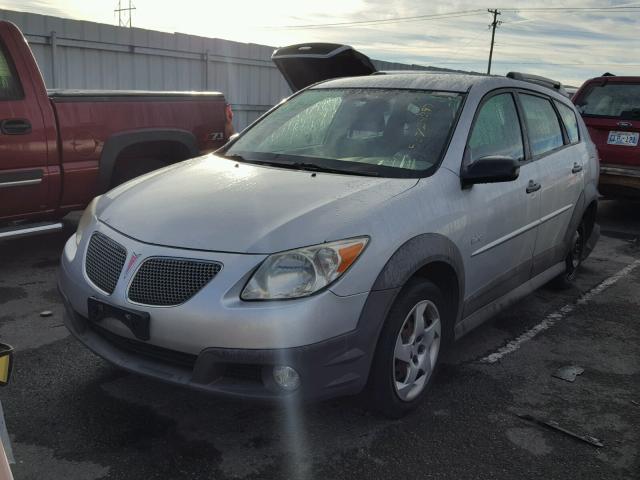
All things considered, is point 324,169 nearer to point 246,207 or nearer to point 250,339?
point 246,207

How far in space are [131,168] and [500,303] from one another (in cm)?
376

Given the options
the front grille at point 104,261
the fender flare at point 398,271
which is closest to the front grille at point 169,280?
the front grille at point 104,261

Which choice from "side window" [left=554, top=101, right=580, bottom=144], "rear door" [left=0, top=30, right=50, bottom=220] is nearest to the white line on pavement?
"side window" [left=554, top=101, right=580, bottom=144]

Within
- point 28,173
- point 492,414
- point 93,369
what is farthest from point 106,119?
point 492,414

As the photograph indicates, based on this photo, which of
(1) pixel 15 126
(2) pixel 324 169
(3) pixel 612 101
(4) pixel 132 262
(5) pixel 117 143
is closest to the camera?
(4) pixel 132 262

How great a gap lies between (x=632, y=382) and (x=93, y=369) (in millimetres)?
3205

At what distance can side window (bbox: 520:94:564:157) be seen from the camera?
14.4ft

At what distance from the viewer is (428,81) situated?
4.02 m

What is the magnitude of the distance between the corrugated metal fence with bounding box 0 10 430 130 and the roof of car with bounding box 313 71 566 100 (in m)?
7.33

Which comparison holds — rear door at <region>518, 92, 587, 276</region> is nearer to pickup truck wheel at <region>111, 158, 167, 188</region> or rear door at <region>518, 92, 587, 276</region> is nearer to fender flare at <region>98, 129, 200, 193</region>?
fender flare at <region>98, 129, 200, 193</region>

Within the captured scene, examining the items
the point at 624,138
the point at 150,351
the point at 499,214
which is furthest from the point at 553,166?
the point at 624,138

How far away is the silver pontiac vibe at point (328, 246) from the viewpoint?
8.60ft

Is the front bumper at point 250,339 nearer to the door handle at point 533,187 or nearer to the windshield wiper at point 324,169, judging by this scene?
the windshield wiper at point 324,169

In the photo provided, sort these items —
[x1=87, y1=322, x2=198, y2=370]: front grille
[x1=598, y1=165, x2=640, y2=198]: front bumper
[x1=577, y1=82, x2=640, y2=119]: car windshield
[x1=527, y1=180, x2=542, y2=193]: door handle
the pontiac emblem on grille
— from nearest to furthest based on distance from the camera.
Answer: [x1=87, y1=322, x2=198, y2=370]: front grille < the pontiac emblem on grille < [x1=527, y1=180, x2=542, y2=193]: door handle < [x1=598, y1=165, x2=640, y2=198]: front bumper < [x1=577, y1=82, x2=640, y2=119]: car windshield
